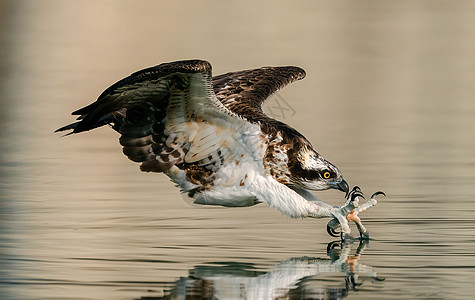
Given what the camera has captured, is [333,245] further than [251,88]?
No

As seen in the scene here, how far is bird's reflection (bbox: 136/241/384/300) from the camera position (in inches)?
398

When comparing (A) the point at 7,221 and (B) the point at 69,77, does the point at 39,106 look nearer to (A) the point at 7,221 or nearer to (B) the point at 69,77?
(B) the point at 69,77

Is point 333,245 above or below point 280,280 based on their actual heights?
above

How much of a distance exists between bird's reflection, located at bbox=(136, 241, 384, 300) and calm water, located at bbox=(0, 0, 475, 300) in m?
0.03

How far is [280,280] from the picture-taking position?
35.0 feet

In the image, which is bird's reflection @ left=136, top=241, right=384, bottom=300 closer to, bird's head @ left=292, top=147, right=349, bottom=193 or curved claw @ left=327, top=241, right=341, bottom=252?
curved claw @ left=327, top=241, right=341, bottom=252

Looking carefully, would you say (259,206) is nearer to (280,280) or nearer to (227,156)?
(227,156)

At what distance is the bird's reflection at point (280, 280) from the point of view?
10102mm

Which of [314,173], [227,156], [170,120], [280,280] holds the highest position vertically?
[170,120]

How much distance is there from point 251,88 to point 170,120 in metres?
2.48

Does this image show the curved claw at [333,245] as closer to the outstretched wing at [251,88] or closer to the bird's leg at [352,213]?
the bird's leg at [352,213]

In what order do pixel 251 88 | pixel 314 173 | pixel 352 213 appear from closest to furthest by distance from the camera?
pixel 352 213 → pixel 314 173 → pixel 251 88

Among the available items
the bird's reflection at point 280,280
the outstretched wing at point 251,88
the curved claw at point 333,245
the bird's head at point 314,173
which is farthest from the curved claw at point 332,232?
the outstretched wing at point 251,88

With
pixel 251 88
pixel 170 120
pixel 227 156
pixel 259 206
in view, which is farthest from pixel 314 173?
pixel 251 88
